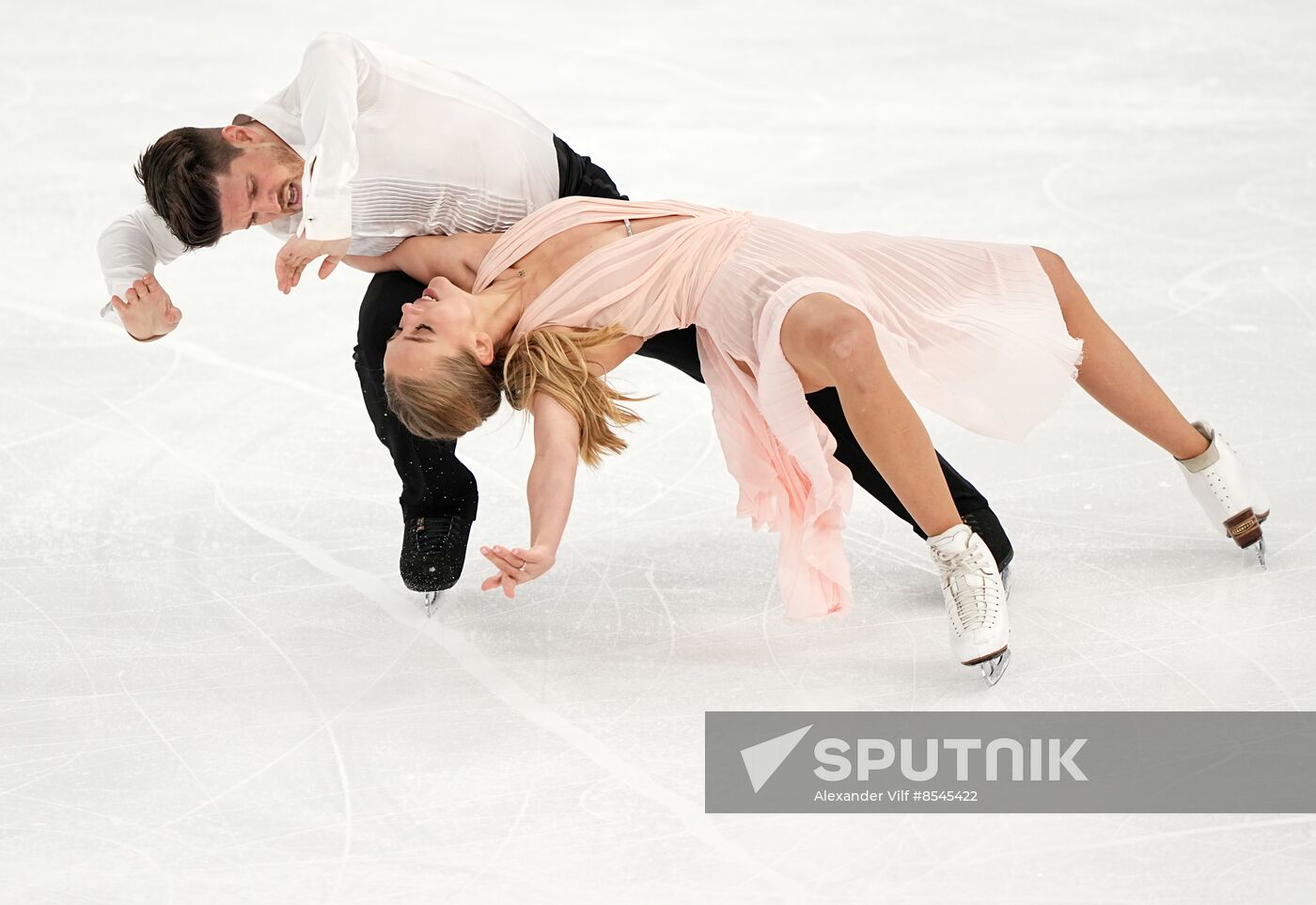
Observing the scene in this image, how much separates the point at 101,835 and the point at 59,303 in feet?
9.75

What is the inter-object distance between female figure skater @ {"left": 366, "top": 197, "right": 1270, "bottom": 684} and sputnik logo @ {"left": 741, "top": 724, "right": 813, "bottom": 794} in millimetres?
360

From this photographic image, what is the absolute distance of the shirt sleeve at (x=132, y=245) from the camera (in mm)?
3059

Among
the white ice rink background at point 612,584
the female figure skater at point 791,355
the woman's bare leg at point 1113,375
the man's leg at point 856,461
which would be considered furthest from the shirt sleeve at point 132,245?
the woman's bare leg at point 1113,375

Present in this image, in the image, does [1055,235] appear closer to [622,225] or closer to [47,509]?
[622,225]

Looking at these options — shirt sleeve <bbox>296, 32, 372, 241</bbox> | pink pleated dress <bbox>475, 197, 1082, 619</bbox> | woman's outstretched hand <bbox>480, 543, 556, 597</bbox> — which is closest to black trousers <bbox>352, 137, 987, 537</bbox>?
pink pleated dress <bbox>475, 197, 1082, 619</bbox>

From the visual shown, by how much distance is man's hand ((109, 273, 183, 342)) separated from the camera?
3.02 m

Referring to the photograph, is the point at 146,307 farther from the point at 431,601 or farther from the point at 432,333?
the point at 431,601

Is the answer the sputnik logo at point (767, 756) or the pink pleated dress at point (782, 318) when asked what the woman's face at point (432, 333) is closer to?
the pink pleated dress at point (782, 318)

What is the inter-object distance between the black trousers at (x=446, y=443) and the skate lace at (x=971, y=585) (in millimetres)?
394

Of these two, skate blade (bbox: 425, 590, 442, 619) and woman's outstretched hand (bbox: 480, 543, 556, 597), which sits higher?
woman's outstretched hand (bbox: 480, 543, 556, 597)

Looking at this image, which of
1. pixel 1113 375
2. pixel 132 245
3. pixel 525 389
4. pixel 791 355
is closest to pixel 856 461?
pixel 791 355

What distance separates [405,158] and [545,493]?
769 mm

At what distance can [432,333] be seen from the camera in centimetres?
282

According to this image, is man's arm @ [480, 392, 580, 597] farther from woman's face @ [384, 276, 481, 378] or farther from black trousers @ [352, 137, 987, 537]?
black trousers @ [352, 137, 987, 537]
